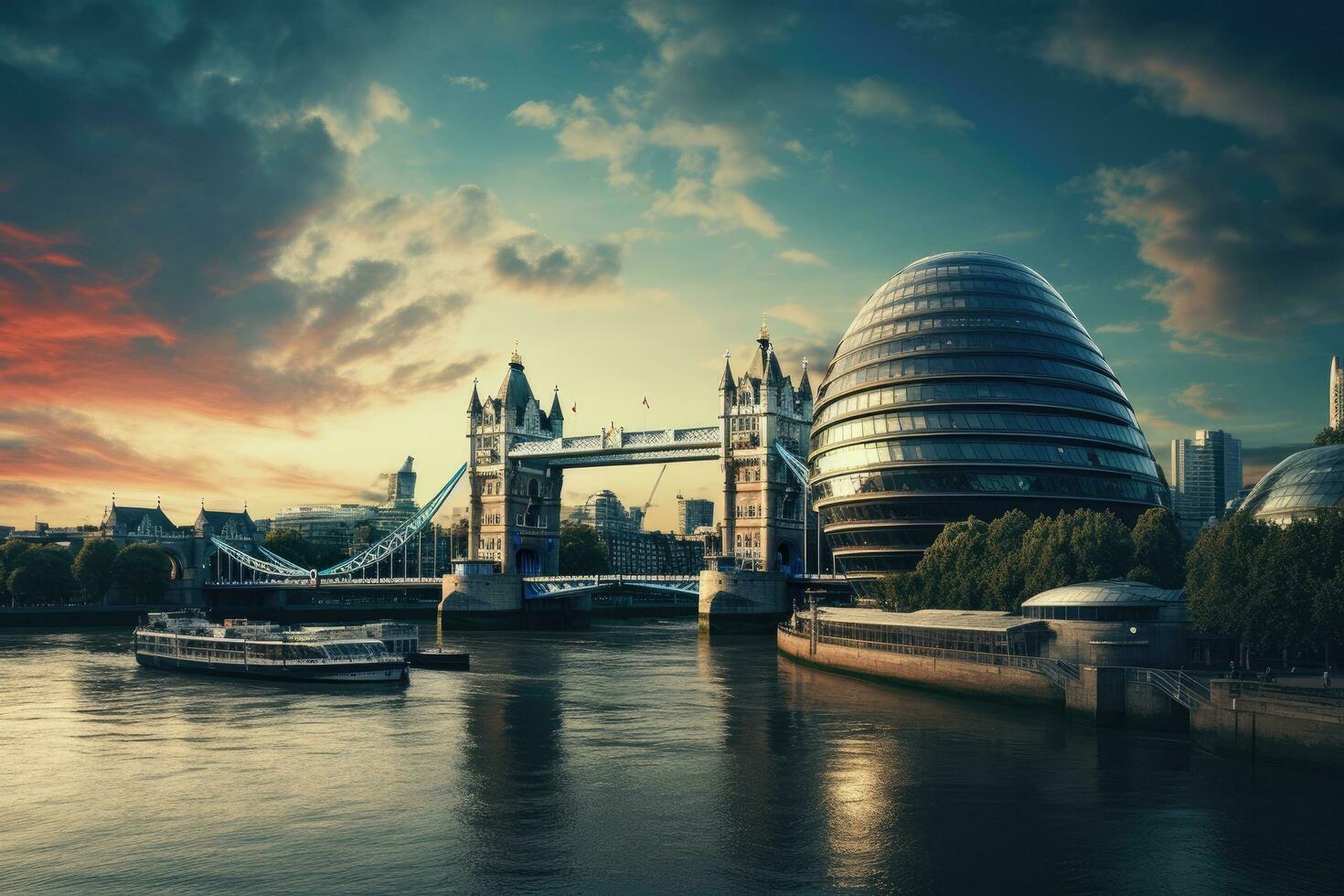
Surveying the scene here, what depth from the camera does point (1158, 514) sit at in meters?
74.0

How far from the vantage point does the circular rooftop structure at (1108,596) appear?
5488 centimetres

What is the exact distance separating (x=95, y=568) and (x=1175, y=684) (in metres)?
145

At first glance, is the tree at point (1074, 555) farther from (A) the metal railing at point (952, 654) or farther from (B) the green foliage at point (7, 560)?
(B) the green foliage at point (7, 560)

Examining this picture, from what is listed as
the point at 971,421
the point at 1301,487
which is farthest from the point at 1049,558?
the point at 971,421

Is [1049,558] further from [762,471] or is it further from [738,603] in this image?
[762,471]

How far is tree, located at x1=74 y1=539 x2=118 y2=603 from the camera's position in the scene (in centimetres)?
14875

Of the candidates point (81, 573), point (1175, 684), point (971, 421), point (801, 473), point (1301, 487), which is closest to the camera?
point (1175, 684)

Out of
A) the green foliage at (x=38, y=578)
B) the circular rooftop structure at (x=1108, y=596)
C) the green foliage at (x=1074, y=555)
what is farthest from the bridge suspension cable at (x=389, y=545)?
the circular rooftop structure at (x=1108, y=596)

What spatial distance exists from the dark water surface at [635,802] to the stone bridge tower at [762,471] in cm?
8463

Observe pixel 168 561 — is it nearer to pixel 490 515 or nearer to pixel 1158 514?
pixel 490 515

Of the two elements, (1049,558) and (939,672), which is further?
(1049,558)

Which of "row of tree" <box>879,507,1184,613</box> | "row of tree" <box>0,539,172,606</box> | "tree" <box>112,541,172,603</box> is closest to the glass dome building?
"row of tree" <box>879,507,1184,613</box>

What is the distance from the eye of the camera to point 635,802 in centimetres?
3659

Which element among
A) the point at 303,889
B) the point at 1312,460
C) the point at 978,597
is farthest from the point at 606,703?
the point at 1312,460
